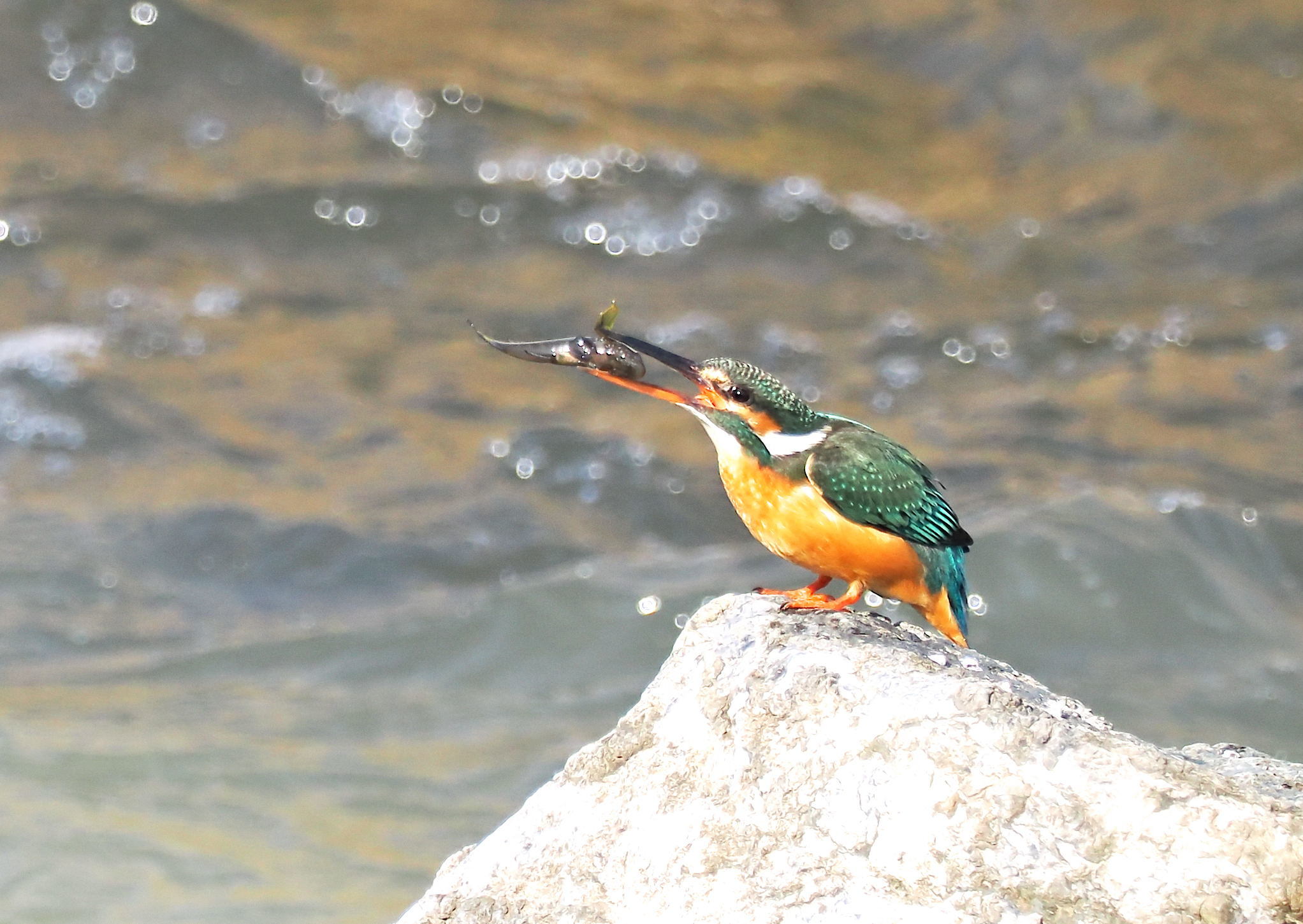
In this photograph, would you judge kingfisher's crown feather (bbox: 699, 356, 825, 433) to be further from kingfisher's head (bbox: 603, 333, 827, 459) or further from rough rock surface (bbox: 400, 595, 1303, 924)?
rough rock surface (bbox: 400, 595, 1303, 924)

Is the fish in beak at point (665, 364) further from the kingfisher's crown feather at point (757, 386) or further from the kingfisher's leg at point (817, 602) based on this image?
the kingfisher's leg at point (817, 602)

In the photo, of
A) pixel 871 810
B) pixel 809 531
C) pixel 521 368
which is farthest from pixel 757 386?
pixel 521 368

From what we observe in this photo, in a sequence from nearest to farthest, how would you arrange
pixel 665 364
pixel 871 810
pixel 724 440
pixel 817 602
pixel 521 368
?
pixel 871 810
pixel 817 602
pixel 665 364
pixel 724 440
pixel 521 368

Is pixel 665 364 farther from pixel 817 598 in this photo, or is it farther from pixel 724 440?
Result: pixel 817 598

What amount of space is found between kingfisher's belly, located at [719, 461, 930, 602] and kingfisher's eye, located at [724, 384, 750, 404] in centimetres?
15

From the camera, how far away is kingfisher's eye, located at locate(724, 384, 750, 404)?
12.2 ft

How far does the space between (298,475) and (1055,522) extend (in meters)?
4.94

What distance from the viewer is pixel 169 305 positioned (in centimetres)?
1300

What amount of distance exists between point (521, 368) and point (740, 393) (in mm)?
9003

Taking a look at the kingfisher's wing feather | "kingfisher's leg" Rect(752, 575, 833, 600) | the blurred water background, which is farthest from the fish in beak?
the blurred water background

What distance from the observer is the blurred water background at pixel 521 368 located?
821cm

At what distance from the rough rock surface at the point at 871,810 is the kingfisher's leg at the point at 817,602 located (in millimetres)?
23

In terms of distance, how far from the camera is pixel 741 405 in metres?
3.73

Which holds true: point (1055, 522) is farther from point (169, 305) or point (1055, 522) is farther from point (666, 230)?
point (169, 305)
